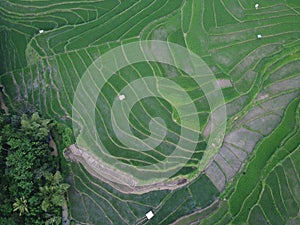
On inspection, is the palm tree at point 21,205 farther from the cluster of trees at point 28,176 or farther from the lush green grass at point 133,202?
the lush green grass at point 133,202

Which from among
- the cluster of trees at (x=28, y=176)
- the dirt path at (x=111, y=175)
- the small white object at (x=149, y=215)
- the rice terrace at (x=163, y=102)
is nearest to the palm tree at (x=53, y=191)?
the cluster of trees at (x=28, y=176)

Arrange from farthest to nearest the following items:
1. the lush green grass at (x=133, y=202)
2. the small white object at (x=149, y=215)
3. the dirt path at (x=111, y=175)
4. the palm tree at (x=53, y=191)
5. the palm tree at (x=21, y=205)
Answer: the dirt path at (x=111, y=175), the lush green grass at (x=133, y=202), the small white object at (x=149, y=215), the palm tree at (x=53, y=191), the palm tree at (x=21, y=205)

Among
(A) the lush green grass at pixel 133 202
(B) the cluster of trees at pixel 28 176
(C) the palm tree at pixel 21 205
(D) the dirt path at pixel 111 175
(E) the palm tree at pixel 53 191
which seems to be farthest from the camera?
(D) the dirt path at pixel 111 175

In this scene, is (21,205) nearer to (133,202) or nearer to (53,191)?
(53,191)

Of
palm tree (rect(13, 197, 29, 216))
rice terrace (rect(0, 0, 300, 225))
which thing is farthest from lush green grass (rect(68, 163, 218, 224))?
palm tree (rect(13, 197, 29, 216))

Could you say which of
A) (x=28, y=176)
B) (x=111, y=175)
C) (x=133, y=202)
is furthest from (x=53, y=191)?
(x=133, y=202)

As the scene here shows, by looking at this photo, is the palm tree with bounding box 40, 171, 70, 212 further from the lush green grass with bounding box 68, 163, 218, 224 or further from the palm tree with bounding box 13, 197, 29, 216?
the lush green grass with bounding box 68, 163, 218, 224

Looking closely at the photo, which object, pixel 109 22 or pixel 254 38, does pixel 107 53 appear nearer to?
pixel 109 22
